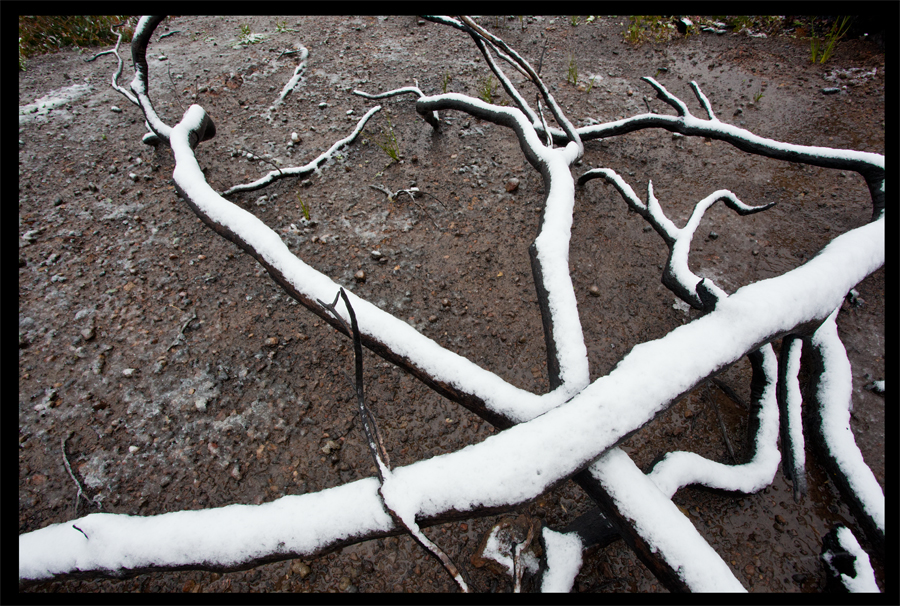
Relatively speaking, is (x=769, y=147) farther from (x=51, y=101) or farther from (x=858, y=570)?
(x=51, y=101)

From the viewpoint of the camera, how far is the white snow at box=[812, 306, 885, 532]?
3.30 feet

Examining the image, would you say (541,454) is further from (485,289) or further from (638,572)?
(485,289)

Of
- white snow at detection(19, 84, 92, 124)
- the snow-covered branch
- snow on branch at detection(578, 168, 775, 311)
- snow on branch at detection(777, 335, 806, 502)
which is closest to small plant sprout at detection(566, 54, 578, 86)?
snow on branch at detection(578, 168, 775, 311)

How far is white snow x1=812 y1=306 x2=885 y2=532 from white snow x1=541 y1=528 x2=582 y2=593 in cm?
78

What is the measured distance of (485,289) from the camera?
5.82 ft

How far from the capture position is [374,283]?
1.81m

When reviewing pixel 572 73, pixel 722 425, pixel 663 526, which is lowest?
pixel 722 425

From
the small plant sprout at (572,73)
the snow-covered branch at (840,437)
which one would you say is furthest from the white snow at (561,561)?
the small plant sprout at (572,73)

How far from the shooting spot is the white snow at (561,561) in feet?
2.90

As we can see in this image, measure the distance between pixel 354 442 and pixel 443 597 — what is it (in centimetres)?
54

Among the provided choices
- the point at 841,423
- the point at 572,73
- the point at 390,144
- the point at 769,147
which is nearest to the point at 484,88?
the point at 572,73

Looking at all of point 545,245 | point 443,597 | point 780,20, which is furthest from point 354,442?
point 780,20

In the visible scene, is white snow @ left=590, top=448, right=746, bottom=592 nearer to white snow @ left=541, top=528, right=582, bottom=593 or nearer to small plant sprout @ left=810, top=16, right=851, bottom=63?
white snow @ left=541, top=528, right=582, bottom=593

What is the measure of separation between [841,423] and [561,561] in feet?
3.04
